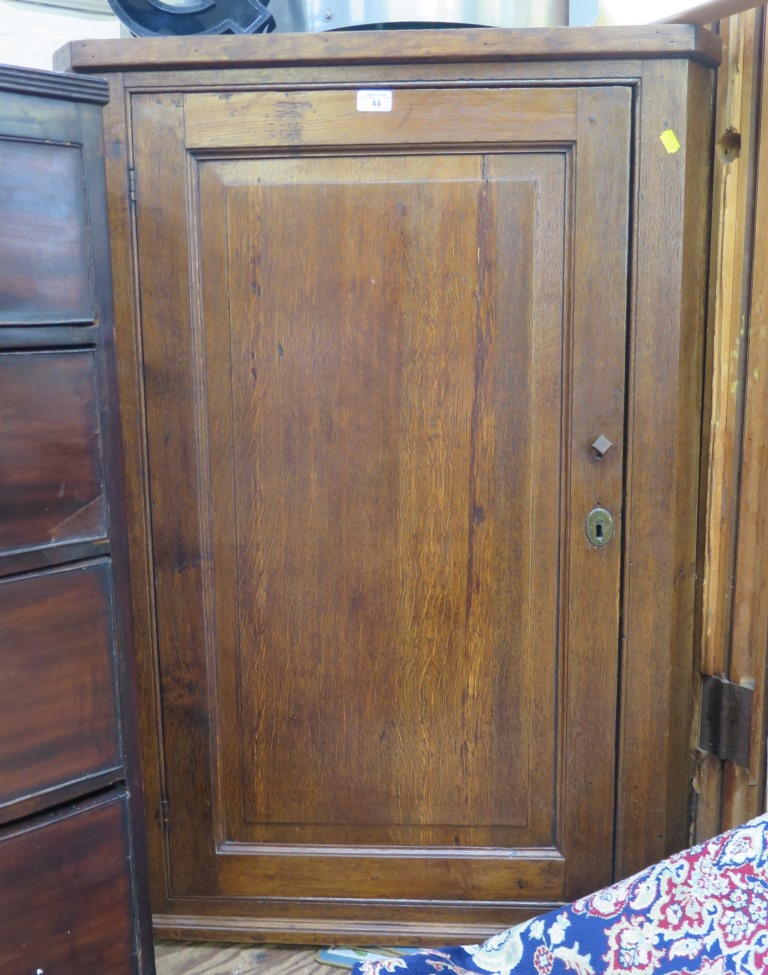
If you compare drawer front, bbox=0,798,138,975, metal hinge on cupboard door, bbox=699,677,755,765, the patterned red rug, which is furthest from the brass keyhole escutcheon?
drawer front, bbox=0,798,138,975

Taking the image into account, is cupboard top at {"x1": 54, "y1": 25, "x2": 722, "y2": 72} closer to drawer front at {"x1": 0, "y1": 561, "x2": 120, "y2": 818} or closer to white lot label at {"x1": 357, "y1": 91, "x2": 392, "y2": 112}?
white lot label at {"x1": 357, "y1": 91, "x2": 392, "y2": 112}

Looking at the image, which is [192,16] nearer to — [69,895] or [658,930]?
[69,895]

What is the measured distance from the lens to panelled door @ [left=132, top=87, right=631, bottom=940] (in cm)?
159

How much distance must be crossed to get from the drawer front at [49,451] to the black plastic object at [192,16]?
0.71 meters

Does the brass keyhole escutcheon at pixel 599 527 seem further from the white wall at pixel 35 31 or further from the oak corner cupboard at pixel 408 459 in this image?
the white wall at pixel 35 31

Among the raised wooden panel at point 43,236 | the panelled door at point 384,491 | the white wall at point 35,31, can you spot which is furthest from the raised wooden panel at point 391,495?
the white wall at point 35,31

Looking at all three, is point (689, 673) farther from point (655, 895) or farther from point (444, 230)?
point (444, 230)

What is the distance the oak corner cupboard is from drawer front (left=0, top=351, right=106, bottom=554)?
1.11 ft

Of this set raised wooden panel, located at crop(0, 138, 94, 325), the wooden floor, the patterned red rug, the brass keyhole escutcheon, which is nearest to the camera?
raised wooden panel, located at crop(0, 138, 94, 325)

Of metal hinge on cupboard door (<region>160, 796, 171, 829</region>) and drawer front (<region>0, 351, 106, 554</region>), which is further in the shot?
metal hinge on cupboard door (<region>160, 796, 171, 829</region>)

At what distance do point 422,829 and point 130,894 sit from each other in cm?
59

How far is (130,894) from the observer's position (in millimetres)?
1454

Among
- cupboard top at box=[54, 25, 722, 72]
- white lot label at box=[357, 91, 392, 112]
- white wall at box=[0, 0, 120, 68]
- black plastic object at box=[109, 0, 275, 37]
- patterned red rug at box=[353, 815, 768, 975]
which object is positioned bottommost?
patterned red rug at box=[353, 815, 768, 975]

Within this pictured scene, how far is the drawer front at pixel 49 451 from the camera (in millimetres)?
1258
